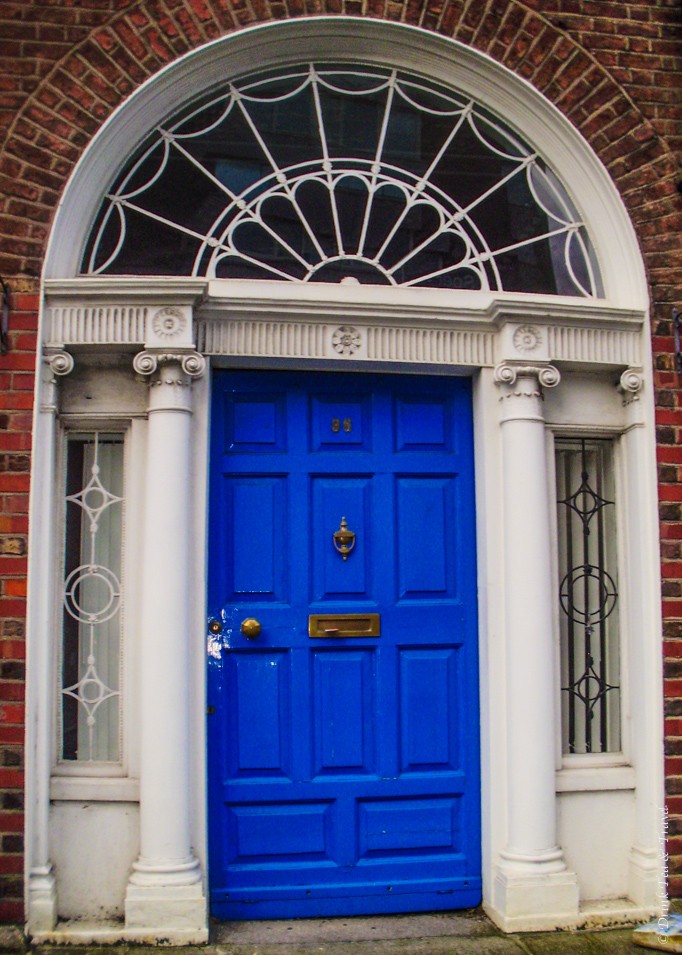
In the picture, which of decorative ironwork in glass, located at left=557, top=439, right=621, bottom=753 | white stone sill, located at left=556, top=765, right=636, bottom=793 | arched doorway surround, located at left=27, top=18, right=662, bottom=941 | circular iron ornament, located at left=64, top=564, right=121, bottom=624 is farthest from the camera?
decorative ironwork in glass, located at left=557, top=439, right=621, bottom=753

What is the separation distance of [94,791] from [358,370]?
215cm

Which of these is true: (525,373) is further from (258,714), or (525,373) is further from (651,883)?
(651,883)

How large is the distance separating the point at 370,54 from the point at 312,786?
3.34m

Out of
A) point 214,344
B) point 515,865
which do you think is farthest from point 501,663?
point 214,344

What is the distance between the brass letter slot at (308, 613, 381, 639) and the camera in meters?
4.03

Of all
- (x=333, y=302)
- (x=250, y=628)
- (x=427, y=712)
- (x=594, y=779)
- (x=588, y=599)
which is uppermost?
(x=333, y=302)

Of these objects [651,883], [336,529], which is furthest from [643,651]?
[336,529]

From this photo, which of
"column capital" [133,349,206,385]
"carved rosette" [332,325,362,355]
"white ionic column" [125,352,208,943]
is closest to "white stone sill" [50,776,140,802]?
"white ionic column" [125,352,208,943]

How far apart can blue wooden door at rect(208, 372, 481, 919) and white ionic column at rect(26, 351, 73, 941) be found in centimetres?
68

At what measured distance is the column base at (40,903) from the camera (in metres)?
3.64

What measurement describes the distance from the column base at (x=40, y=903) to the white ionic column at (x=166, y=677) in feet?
1.03

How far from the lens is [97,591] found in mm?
3982

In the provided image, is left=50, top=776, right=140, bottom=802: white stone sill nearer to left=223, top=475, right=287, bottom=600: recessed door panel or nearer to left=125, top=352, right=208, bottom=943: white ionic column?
left=125, top=352, right=208, bottom=943: white ionic column

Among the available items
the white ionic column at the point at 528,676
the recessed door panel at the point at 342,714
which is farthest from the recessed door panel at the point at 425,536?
the recessed door panel at the point at 342,714
